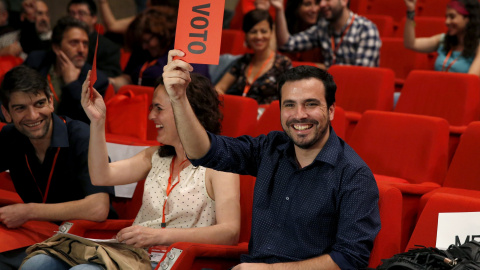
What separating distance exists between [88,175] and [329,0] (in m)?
2.27

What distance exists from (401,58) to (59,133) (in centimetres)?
282

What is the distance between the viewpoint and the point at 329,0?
4168 mm

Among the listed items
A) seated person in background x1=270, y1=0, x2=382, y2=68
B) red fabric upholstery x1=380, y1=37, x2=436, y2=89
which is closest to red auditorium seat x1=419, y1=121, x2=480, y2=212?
seated person in background x1=270, y1=0, x2=382, y2=68

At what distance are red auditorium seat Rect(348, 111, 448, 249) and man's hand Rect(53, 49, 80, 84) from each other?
5.46ft

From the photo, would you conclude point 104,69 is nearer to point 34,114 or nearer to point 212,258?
point 34,114

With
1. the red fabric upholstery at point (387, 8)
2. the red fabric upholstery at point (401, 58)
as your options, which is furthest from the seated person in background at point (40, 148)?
the red fabric upholstery at point (387, 8)

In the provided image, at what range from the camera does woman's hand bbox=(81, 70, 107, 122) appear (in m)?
2.11

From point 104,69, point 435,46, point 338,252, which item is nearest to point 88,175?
point 338,252

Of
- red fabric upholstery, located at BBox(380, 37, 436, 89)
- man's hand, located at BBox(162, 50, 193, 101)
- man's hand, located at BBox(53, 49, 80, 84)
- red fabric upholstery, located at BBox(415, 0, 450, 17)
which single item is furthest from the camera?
red fabric upholstery, located at BBox(415, 0, 450, 17)

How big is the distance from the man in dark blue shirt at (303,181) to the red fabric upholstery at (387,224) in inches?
2.9

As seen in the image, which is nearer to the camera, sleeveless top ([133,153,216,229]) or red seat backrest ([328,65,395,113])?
sleeveless top ([133,153,216,229])

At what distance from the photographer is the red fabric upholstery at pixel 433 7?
5.55 meters

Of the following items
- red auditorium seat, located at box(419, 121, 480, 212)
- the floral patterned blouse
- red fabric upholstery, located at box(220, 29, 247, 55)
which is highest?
red fabric upholstery, located at box(220, 29, 247, 55)

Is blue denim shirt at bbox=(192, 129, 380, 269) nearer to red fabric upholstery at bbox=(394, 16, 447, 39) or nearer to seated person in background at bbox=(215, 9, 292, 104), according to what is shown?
seated person in background at bbox=(215, 9, 292, 104)
